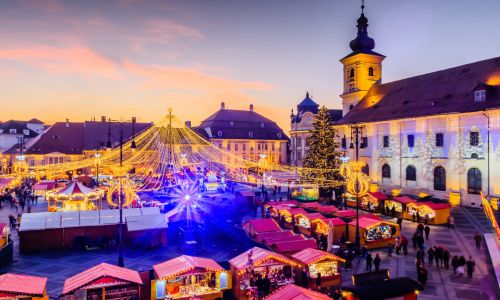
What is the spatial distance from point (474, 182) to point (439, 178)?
3.81m

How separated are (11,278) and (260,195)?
34.7m

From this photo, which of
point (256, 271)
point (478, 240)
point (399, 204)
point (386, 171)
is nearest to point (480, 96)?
point (399, 204)

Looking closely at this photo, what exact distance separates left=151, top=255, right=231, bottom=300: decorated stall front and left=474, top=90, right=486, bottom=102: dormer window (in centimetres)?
3207

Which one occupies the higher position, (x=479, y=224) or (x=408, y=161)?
(x=408, y=161)

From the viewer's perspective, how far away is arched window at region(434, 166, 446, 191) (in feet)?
127

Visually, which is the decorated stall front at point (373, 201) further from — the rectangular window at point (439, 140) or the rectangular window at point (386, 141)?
the rectangular window at point (386, 141)

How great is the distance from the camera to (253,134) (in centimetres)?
7956

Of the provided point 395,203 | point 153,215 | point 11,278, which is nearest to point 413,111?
point 395,203

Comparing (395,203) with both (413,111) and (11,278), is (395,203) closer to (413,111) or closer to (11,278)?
(413,111)

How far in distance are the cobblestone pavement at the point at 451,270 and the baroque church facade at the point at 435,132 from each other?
25.2 feet

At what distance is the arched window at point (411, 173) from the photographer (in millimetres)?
42138

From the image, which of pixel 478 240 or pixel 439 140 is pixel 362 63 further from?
pixel 478 240

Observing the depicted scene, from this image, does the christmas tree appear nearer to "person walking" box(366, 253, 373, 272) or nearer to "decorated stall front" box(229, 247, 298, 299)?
"person walking" box(366, 253, 373, 272)

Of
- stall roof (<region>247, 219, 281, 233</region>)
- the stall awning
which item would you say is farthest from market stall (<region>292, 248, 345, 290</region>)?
stall roof (<region>247, 219, 281, 233</region>)
